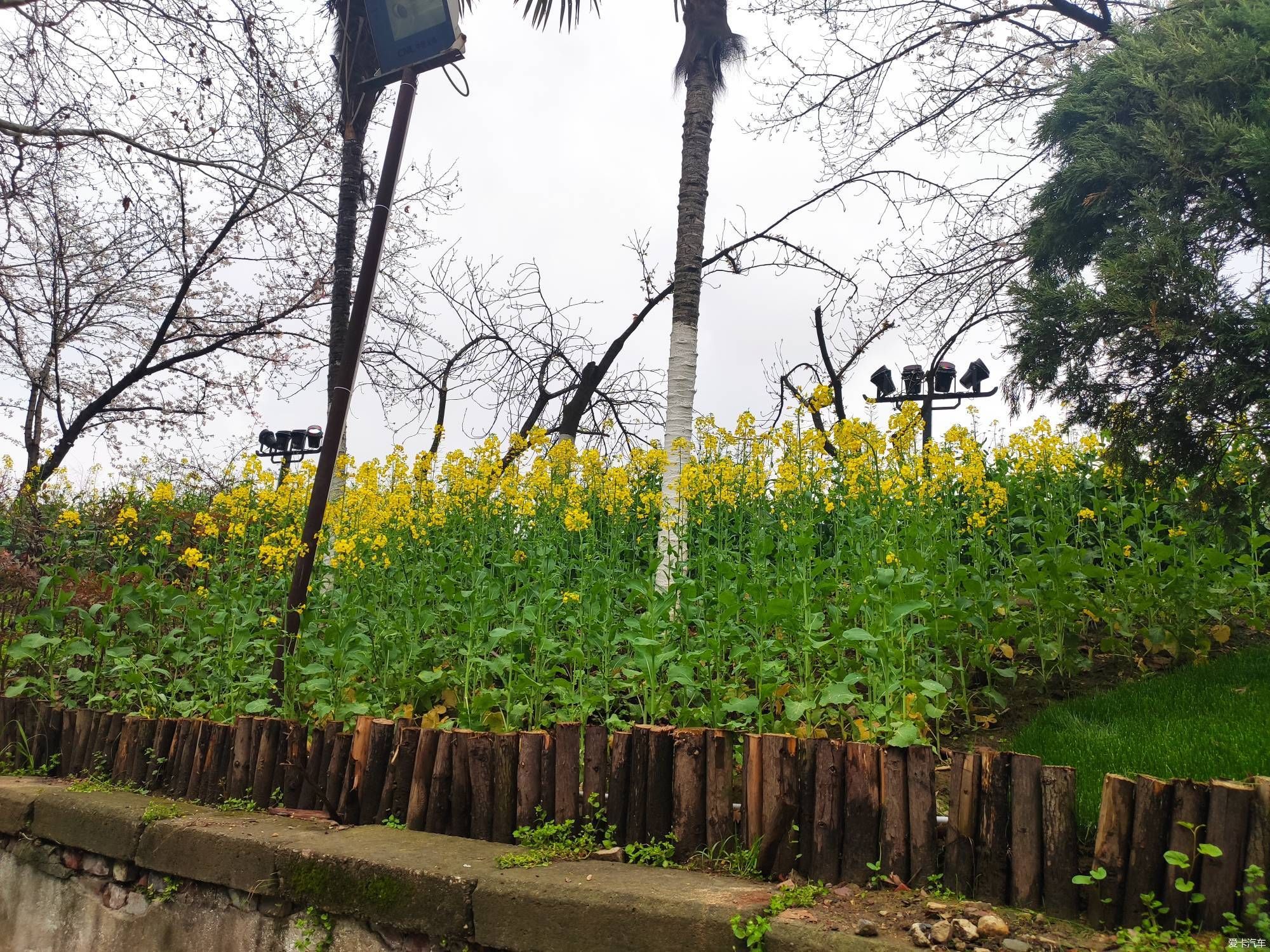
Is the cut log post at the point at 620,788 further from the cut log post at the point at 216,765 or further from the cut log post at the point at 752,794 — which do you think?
the cut log post at the point at 216,765

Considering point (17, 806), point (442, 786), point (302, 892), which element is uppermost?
point (442, 786)

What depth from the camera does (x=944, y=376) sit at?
10.1 metres

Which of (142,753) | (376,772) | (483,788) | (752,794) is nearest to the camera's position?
(752,794)

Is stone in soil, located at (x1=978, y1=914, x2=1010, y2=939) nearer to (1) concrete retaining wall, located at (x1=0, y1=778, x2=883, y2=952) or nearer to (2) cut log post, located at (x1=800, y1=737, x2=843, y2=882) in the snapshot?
(1) concrete retaining wall, located at (x1=0, y1=778, x2=883, y2=952)

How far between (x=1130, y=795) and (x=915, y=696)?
1.08 metres

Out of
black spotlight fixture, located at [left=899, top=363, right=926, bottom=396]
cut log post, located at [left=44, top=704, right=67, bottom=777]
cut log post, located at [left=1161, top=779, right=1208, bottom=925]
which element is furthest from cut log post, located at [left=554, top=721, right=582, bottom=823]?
black spotlight fixture, located at [left=899, top=363, right=926, bottom=396]

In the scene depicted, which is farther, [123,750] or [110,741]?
[110,741]

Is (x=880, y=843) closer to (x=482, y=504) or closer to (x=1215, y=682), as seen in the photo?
(x=1215, y=682)

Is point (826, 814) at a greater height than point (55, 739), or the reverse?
point (826, 814)

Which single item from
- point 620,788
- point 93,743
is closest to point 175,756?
point 93,743

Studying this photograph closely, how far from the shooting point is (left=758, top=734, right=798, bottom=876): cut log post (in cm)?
250

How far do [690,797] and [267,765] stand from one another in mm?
2070

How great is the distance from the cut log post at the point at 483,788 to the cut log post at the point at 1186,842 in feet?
6.88

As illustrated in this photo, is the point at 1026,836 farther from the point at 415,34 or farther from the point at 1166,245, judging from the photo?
the point at 415,34
